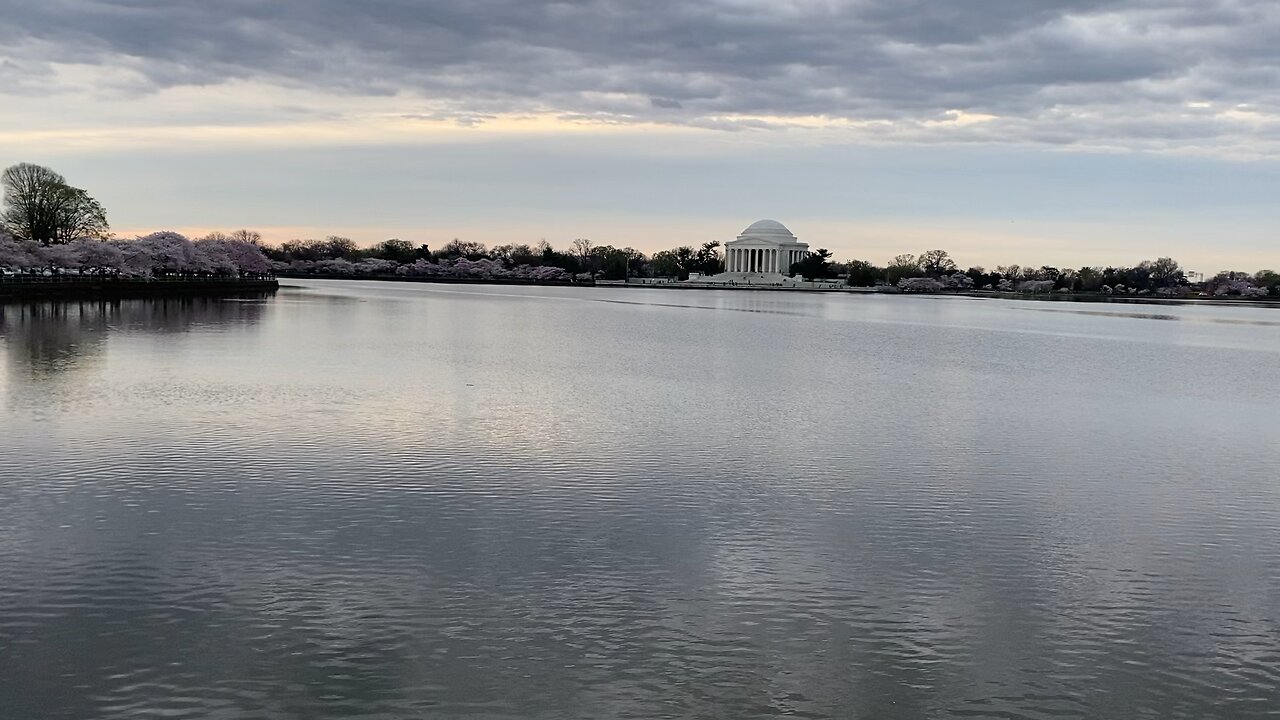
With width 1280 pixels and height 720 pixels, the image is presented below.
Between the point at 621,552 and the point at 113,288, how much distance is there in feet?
245

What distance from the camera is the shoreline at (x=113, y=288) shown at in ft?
214

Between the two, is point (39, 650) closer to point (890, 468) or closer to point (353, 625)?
point (353, 625)

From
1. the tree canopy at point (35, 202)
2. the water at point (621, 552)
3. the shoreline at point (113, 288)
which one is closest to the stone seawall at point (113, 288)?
the shoreline at point (113, 288)

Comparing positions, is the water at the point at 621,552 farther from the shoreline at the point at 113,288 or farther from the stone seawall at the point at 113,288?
the stone seawall at the point at 113,288

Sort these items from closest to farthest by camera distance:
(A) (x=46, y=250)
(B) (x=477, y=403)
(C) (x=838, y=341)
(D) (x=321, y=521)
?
(D) (x=321, y=521) < (B) (x=477, y=403) < (C) (x=838, y=341) < (A) (x=46, y=250)

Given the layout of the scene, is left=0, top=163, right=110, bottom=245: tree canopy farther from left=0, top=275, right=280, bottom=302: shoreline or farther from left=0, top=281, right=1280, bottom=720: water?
left=0, top=281, right=1280, bottom=720: water

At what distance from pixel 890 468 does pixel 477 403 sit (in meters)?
10.2

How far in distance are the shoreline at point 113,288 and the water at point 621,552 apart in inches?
1682

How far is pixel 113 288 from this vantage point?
76.9m

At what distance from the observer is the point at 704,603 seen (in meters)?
10.8

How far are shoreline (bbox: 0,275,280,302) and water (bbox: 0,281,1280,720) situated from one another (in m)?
42.7

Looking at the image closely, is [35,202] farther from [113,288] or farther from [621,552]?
[621,552]

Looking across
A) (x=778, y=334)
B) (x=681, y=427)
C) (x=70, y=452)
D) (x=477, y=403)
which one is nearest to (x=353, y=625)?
(x=70, y=452)

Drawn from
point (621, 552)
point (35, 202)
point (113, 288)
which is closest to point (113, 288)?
point (113, 288)
